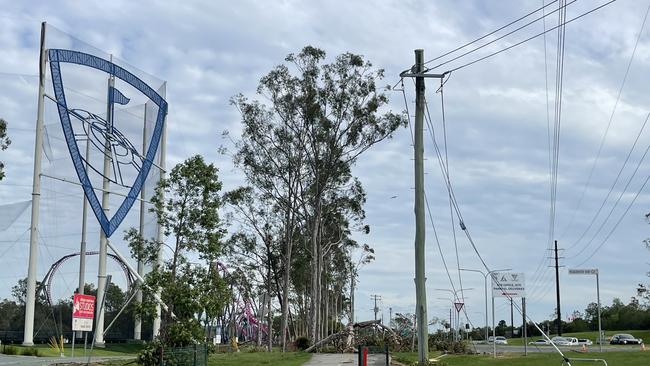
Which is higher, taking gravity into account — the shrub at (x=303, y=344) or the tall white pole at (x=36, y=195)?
the tall white pole at (x=36, y=195)

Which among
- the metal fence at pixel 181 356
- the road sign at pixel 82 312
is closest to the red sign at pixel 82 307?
the road sign at pixel 82 312

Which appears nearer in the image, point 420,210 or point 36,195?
point 420,210

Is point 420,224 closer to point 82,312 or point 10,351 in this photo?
point 82,312

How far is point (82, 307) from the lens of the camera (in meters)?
29.7

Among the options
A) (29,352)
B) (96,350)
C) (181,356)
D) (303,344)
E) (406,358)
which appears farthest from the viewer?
(303,344)

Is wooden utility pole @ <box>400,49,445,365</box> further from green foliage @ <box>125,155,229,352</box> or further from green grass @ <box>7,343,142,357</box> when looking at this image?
green grass @ <box>7,343,142,357</box>

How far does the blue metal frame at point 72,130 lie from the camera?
128 feet

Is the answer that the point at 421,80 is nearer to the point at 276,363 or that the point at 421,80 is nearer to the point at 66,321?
the point at 276,363

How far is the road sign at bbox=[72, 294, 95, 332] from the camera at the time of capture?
29312 millimetres

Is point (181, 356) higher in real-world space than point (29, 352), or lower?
higher

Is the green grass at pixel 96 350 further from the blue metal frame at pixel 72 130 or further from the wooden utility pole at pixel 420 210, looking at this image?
the wooden utility pole at pixel 420 210

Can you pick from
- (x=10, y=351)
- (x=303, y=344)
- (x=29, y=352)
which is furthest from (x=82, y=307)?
(x=303, y=344)

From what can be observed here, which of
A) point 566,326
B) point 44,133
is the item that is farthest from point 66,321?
point 566,326

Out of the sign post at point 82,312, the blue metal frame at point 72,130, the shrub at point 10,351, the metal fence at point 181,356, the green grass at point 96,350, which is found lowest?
the green grass at point 96,350
